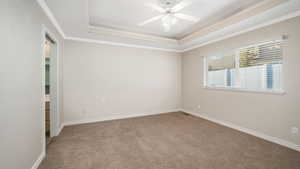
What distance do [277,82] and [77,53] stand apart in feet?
16.0

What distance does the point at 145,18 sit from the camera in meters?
3.11

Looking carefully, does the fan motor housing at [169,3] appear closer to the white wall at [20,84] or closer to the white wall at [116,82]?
the white wall at [20,84]

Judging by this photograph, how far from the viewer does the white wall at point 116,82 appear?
3.67 meters

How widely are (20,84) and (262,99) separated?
416 cm

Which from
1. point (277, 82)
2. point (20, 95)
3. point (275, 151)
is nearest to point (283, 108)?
point (277, 82)

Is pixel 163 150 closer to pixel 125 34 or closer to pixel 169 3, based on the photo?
pixel 169 3

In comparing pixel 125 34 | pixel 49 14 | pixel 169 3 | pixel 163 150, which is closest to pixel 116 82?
pixel 125 34

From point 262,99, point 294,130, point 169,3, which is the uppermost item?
point 169,3

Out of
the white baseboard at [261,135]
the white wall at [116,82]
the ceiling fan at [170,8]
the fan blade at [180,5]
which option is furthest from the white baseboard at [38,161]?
the white baseboard at [261,135]

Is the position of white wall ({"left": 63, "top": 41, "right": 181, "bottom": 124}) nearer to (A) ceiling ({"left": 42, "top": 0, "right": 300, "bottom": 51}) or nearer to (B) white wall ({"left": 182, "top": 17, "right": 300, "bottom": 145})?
(A) ceiling ({"left": 42, "top": 0, "right": 300, "bottom": 51})

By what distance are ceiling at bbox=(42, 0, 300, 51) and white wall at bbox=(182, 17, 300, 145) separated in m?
0.25

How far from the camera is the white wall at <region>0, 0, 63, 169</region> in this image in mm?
1217

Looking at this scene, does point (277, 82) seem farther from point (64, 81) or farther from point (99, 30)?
point (64, 81)

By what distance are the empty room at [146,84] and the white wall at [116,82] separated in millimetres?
33
